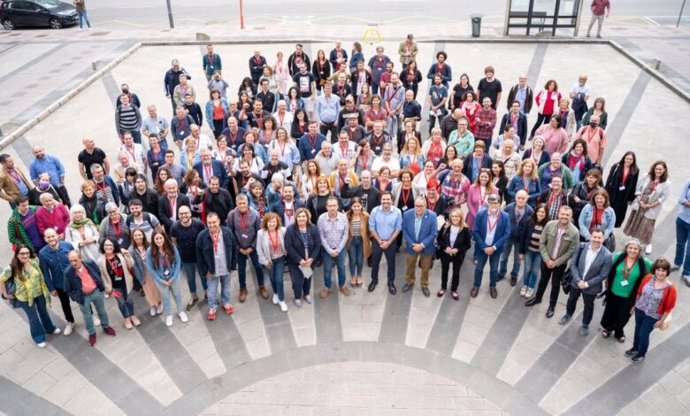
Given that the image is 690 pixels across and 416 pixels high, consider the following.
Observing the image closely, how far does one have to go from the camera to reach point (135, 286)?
884cm

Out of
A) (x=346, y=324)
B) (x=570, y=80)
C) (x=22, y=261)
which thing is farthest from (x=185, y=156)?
(x=570, y=80)

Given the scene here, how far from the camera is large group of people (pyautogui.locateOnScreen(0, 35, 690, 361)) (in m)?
7.56

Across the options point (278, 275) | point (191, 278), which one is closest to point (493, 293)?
point (278, 275)

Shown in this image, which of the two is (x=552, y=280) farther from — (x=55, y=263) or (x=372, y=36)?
(x=372, y=36)

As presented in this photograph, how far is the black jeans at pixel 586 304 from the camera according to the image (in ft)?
24.9

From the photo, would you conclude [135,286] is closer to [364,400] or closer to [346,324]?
[346,324]

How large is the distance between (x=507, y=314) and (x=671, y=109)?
10339mm

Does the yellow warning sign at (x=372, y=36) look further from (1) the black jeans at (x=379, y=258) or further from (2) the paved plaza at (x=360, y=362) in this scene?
(1) the black jeans at (x=379, y=258)

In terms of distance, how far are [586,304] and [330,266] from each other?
3683 millimetres

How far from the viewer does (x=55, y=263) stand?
7.59 meters

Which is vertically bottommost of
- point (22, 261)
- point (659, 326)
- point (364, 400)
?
point (364, 400)

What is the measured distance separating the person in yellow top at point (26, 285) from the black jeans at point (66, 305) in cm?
19

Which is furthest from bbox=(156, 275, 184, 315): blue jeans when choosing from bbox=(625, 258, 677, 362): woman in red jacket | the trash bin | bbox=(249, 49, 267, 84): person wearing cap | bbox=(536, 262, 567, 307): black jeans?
the trash bin

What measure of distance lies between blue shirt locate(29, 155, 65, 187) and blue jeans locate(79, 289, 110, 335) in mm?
3271
